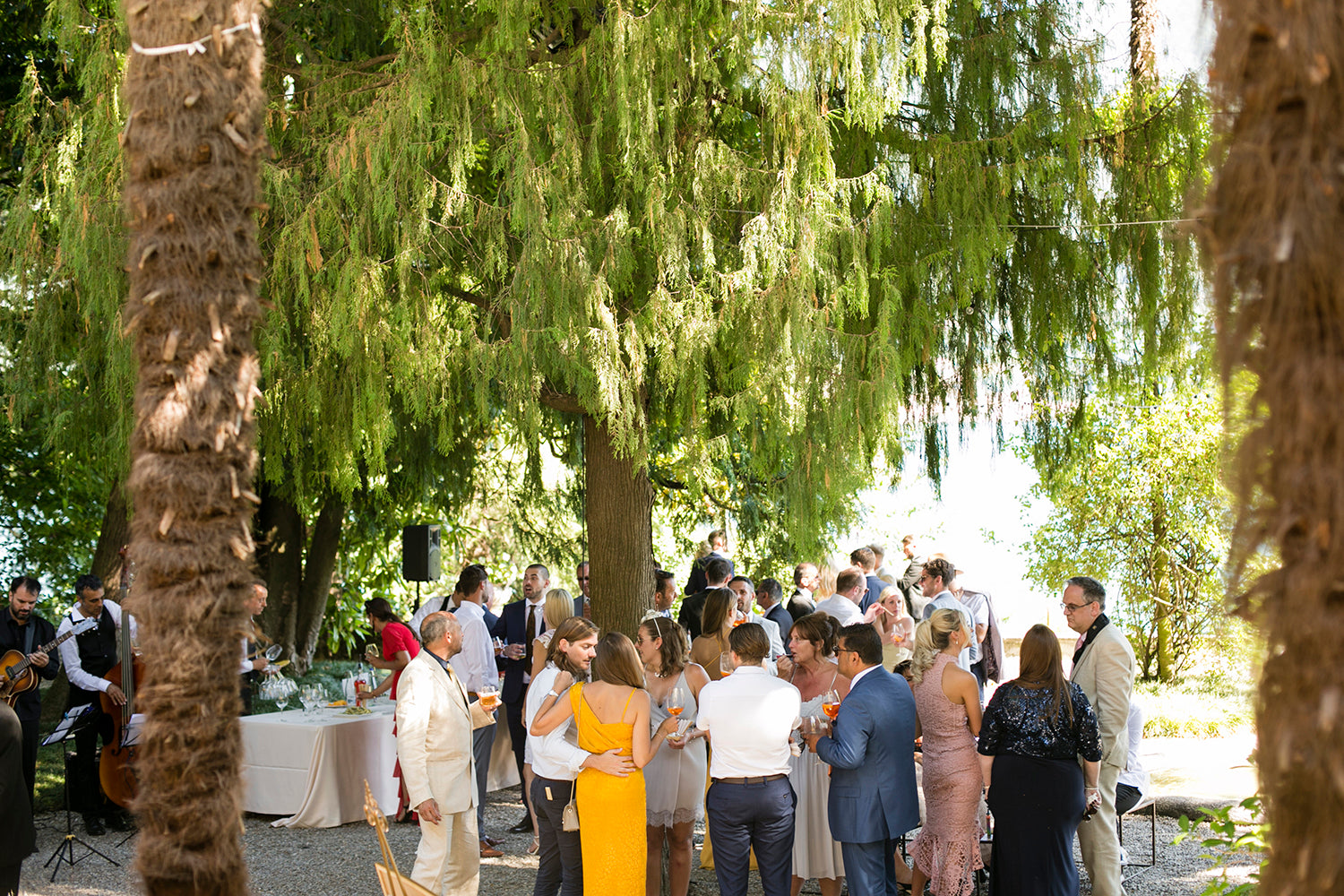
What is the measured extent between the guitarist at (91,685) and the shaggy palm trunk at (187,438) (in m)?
6.29

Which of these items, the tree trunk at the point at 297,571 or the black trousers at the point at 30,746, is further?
the tree trunk at the point at 297,571

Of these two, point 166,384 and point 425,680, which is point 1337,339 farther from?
point 425,680

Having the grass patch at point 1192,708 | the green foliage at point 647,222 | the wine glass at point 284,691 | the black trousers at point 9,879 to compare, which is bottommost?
the grass patch at point 1192,708

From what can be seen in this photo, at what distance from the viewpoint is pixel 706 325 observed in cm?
777

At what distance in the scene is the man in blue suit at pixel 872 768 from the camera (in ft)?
18.0

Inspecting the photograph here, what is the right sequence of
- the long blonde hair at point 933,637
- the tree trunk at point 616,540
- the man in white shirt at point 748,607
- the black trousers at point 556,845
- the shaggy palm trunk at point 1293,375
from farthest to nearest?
the tree trunk at point 616,540, the man in white shirt at point 748,607, the long blonde hair at point 933,637, the black trousers at point 556,845, the shaggy palm trunk at point 1293,375

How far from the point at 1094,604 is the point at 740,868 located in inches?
98.3

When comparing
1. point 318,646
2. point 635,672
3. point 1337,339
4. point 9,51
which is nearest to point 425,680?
point 635,672

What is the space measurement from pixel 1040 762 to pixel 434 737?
3038mm

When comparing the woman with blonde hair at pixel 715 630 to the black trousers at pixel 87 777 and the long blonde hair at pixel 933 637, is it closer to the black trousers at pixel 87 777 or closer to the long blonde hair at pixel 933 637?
the long blonde hair at pixel 933 637

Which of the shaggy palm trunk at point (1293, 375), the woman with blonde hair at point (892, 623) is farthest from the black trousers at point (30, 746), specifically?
the shaggy palm trunk at point (1293, 375)

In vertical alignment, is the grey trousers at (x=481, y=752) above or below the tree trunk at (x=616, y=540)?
below

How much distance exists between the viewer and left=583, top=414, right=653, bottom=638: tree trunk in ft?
30.8

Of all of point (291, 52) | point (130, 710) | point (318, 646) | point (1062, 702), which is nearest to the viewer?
point (1062, 702)
